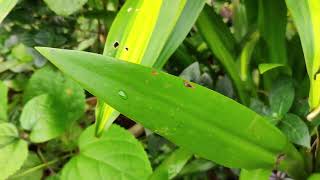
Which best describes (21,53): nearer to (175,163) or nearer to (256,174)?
(175,163)

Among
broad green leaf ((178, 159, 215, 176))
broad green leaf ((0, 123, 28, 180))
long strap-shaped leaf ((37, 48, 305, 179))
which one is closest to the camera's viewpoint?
long strap-shaped leaf ((37, 48, 305, 179))

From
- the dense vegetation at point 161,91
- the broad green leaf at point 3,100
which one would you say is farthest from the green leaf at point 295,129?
the broad green leaf at point 3,100

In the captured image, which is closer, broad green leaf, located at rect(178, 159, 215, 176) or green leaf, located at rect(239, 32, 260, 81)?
green leaf, located at rect(239, 32, 260, 81)

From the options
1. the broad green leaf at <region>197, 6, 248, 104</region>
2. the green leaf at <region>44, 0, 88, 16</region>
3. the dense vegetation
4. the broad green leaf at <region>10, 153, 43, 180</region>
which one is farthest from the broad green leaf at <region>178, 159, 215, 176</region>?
the green leaf at <region>44, 0, 88, 16</region>

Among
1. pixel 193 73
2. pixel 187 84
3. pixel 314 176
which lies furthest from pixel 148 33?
pixel 314 176

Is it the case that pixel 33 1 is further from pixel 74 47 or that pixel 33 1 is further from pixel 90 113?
pixel 90 113

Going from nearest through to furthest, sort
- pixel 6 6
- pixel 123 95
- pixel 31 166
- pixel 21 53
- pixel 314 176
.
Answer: pixel 123 95, pixel 6 6, pixel 314 176, pixel 31 166, pixel 21 53

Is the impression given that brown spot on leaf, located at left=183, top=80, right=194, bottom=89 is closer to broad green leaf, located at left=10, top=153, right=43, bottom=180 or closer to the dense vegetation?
the dense vegetation

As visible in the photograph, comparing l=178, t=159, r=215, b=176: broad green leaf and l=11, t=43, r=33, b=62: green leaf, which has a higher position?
l=11, t=43, r=33, b=62: green leaf
